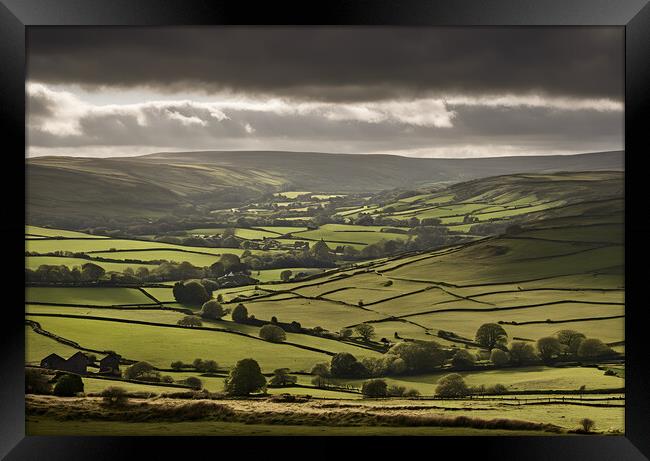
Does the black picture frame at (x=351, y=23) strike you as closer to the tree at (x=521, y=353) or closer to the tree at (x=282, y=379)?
the tree at (x=282, y=379)

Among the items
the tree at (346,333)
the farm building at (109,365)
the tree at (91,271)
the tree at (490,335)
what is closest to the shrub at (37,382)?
the farm building at (109,365)

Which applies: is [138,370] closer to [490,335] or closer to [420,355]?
[420,355]

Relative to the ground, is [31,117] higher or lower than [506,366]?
higher

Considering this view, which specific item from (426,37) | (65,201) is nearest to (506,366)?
(426,37)
